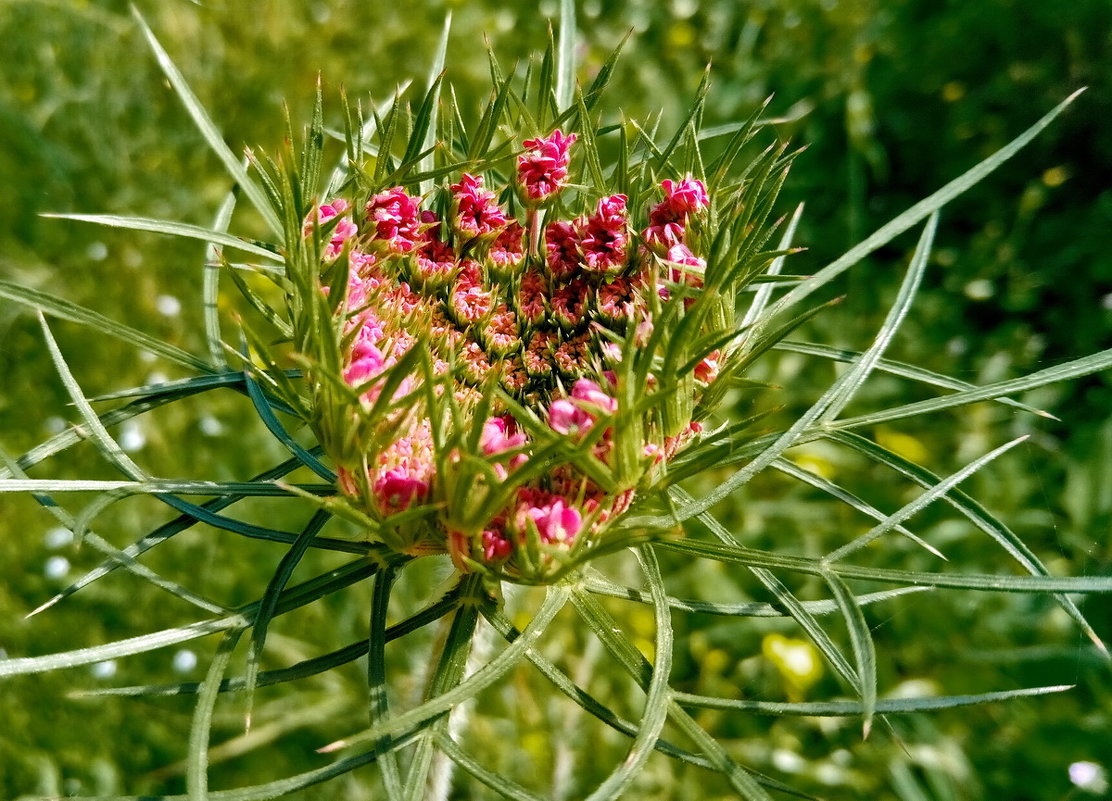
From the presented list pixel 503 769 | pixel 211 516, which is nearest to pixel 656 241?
pixel 211 516

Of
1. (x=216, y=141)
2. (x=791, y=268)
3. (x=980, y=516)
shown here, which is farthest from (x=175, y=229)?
(x=791, y=268)

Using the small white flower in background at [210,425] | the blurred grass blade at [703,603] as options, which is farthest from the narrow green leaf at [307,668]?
the small white flower in background at [210,425]

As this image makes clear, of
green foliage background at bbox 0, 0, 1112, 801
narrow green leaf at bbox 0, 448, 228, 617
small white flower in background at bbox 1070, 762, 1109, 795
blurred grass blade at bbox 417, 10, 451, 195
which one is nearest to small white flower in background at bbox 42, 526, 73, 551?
green foliage background at bbox 0, 0, 1112, 801

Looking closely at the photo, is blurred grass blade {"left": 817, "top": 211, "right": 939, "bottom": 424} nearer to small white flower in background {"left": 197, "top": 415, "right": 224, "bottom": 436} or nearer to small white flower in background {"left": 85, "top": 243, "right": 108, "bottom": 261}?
small white flower in background {"left": 197, "top": 415, "right": 224, "bottom": 436}

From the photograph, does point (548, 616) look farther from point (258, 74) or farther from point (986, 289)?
point (258, 74)

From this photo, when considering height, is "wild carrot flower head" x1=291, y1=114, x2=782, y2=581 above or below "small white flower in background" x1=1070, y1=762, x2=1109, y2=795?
above

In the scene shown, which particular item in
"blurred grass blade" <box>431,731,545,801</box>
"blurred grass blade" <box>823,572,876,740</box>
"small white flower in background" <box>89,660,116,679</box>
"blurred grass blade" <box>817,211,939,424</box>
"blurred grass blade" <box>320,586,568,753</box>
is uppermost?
Result: "blurred grass blade" <box>817,211,939,424</box>

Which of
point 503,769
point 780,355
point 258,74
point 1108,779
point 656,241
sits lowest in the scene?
point 1108,779
